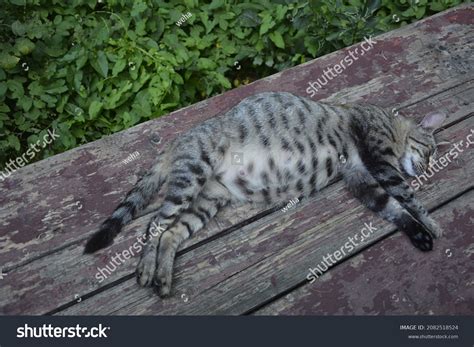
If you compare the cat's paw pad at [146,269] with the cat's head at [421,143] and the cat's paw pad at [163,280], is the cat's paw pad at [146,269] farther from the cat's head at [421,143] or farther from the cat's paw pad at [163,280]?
the cat's head at [421,143]

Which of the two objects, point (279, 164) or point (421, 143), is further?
point (421, 143)

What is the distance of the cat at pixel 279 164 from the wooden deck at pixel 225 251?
73 mm

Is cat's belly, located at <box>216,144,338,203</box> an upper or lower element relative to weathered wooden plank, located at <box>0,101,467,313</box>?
upper

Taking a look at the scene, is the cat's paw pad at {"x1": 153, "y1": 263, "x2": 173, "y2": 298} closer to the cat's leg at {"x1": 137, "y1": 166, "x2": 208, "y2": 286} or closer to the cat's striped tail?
the cat's leg at {"x1": 137, "y1": 166, "x2": 208, "y2": 286}

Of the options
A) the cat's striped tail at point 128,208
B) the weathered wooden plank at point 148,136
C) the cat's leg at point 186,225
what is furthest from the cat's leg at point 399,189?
the cat's striped tail at point 128,208

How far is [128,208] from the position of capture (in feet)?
9.21

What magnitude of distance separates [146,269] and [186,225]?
326 mm

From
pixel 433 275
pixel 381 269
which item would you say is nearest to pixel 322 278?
pixel 381 269

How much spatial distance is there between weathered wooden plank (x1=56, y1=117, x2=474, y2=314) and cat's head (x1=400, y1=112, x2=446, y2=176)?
25 cm

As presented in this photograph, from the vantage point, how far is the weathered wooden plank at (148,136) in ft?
9.04

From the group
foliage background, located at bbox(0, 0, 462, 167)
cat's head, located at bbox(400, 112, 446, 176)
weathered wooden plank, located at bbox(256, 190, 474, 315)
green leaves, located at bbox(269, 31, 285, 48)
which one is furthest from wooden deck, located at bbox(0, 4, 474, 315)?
green leaves, located at bbox(269, 31, 285, 48)

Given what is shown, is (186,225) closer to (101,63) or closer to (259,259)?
(259,259)

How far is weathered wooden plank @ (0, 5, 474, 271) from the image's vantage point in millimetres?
2756

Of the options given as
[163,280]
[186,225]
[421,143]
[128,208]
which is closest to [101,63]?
[128,208]
